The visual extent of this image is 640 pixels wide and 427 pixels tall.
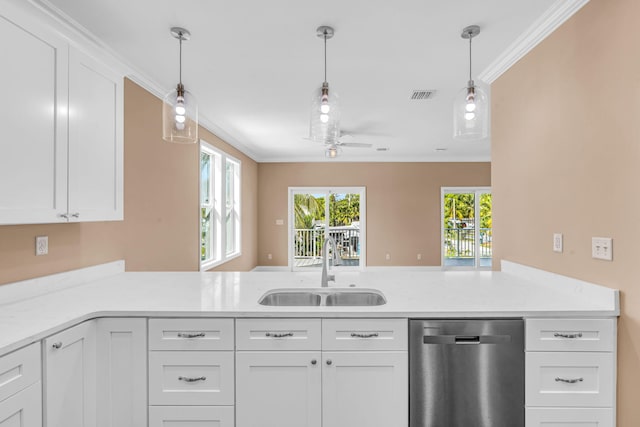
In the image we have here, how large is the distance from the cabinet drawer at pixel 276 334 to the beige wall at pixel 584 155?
4.89ft

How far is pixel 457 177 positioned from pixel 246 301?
6.75 metres

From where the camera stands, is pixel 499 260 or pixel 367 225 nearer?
pixel 499 260

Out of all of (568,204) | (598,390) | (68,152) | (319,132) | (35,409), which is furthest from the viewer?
(319,132)

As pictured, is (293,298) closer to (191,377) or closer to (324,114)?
(191,377)

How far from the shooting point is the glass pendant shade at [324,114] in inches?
84.8

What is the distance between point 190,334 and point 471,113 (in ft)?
6.71

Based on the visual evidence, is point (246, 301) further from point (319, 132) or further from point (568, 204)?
point (568, 204)

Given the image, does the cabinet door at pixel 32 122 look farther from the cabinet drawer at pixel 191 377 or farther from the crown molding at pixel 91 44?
the cabinet drawer at pixel 191 377

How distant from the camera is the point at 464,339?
1.67 metres

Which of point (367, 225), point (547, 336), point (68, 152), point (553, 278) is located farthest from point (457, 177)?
point (68, 152)

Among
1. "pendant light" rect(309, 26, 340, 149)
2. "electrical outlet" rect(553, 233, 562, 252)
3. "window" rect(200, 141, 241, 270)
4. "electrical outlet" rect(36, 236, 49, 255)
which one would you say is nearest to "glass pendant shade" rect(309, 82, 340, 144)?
"pendant light" rect(309, 26, 340, 149)

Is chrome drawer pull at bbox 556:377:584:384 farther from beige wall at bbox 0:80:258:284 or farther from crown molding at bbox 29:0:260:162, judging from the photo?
crown molding at bbox 29:0:260:162

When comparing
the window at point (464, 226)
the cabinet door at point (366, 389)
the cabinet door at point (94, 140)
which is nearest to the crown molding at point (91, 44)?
the cabinet door at point (94, 140)

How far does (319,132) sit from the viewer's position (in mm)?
2264
